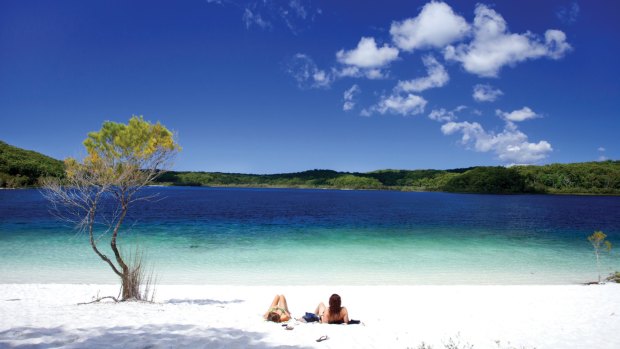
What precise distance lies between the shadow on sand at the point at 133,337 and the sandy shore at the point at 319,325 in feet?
0.06

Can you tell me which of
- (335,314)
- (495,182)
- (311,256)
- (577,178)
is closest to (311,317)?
(335,314)

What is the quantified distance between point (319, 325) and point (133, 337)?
14.1 ft

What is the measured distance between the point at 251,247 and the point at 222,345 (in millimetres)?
18213

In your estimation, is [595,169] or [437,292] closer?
[437,292]

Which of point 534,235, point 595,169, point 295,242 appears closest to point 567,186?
point 595,169

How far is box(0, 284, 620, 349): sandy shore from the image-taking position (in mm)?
6922

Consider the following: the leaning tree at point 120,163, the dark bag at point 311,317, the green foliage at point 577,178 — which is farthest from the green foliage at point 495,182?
the leaning tree at point 120,163

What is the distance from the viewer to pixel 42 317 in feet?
25.6

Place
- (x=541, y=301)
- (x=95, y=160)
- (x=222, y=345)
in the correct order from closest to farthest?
(x=222, y=345), (x=95, y=160), (x=541, y=301)

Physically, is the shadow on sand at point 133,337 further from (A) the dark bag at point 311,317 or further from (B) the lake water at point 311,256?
(B) the lake water at point 311,256

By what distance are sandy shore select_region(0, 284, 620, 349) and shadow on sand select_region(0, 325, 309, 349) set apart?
0.06 feet

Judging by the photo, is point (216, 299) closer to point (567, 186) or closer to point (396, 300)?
point (396, 300)

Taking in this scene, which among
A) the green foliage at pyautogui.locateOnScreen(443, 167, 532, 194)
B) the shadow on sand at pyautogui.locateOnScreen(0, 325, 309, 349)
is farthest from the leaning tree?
the green foliage at pyautogui.locateOnScreen(443, 167, 532, 194)

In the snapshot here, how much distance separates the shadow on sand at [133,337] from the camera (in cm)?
608
